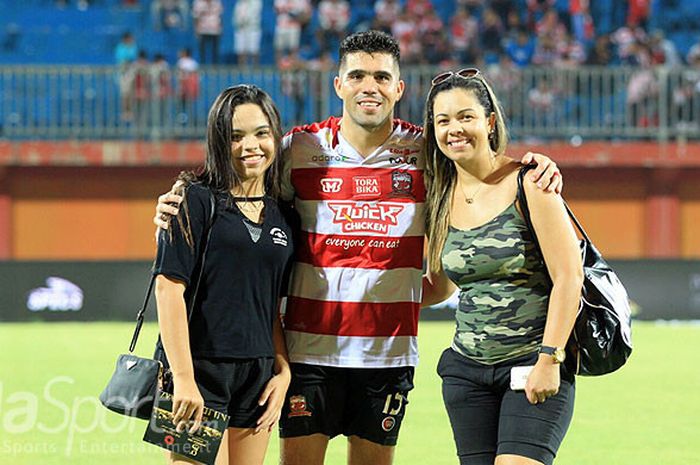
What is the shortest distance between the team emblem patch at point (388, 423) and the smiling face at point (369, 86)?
1.37m

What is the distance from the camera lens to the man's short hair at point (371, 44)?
233 inches

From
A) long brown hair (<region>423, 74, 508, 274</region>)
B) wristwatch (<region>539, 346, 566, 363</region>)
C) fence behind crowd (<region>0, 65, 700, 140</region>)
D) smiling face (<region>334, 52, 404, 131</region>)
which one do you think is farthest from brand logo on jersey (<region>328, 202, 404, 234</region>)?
fence behind crowd (<region>0, 65, 700, 140</region>)

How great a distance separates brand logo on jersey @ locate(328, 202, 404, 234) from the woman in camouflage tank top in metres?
0.45

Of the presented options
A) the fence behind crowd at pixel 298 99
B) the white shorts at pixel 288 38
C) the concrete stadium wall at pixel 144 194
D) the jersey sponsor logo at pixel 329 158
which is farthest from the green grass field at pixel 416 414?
the white shorts at pixel 288 38

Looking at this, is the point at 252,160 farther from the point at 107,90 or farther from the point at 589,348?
→ the point at 107,90

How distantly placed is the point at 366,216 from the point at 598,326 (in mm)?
1328

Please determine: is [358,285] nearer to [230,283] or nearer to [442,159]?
[442,159]

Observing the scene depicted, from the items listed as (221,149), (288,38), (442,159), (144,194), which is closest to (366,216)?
(442,159)

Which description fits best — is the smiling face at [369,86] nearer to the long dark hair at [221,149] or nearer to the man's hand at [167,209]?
the long dark hair at [221,149]

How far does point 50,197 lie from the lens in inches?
808

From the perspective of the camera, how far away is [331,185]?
600cm

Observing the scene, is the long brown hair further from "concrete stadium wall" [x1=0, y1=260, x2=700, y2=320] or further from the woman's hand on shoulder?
"concrete stadium wall" [x1=0, y1=260, x2=700, y2=320]

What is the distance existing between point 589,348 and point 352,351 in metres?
1.26

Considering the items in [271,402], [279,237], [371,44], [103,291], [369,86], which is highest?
[371,44]
